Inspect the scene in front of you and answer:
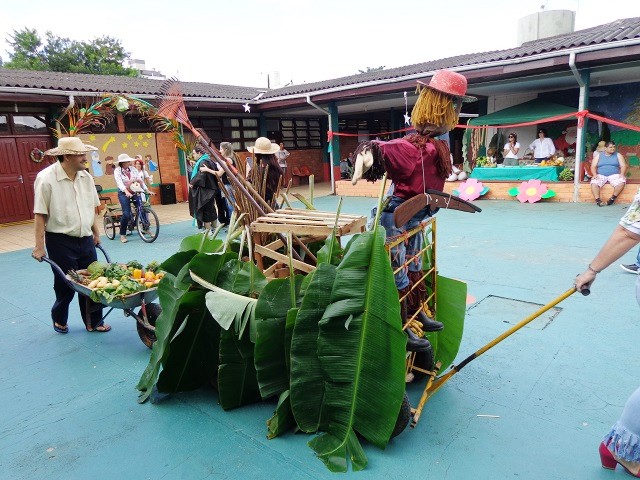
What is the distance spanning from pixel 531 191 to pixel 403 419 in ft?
31.0

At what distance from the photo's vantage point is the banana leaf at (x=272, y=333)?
94.2 inches

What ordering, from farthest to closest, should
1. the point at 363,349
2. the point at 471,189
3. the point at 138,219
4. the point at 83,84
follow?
the point at 471,189, the point at 83,84, the point at 138,219, the point at 363,349

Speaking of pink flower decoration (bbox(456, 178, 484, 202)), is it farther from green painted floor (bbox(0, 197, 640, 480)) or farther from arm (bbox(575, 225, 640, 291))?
arm (bbox(575, 225, 640, 291))

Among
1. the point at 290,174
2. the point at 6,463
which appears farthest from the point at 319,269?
the point at 290,174

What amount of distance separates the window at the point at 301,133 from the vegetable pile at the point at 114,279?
14.6 m

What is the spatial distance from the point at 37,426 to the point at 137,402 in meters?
0.57

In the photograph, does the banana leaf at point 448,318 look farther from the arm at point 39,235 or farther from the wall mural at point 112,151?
the wall mural at point 112,151

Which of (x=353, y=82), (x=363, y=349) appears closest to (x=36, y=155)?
(x=353, y=82)

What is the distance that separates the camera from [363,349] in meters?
2.20


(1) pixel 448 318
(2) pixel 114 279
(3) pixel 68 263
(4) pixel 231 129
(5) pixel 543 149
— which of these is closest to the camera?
(1) pixel 448 318

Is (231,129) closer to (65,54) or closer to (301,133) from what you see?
(301,133)

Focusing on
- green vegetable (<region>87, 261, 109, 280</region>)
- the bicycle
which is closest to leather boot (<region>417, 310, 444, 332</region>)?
green vegetable (<region>87, 261, 109, 280</region>)

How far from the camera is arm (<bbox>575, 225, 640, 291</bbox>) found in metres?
1.97

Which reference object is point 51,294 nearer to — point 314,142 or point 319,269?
point 319,269
